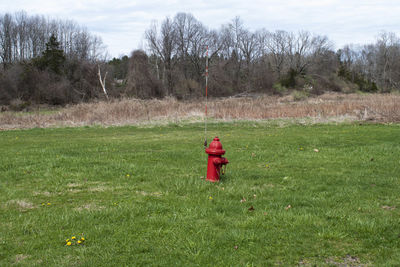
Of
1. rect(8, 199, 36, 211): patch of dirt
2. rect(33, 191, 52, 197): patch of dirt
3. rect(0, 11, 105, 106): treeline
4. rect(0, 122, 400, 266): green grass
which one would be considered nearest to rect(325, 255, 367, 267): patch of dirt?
rect(0, 122, 400, 266): green grass

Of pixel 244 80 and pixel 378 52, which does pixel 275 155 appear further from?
pixel 378 52

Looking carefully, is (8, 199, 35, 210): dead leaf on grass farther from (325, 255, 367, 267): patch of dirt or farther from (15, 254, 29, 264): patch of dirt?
(325, 255, 367, 267): patch of dirt

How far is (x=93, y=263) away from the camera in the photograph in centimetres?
384

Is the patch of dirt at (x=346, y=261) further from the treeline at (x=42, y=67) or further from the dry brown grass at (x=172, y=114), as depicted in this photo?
the treeline at (x=42, y=67)

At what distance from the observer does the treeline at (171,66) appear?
168 ft

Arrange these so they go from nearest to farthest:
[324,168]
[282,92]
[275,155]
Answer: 1. [324,168]
2. [275,155]
3. [282,92]

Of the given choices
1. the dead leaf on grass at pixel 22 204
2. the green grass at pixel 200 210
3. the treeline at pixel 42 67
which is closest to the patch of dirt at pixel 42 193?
the green grass at pixel 200 210

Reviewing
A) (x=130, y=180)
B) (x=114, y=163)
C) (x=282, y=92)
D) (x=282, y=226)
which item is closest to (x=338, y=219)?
(x=282, y=226)

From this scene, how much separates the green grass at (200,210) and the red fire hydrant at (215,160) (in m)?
0.26

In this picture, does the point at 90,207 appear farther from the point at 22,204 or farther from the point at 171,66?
the point at 171,66

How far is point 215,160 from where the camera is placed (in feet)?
22.6

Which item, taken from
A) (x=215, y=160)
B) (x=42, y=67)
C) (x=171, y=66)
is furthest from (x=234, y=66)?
(x=215, y=160)

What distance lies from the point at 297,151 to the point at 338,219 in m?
5.85

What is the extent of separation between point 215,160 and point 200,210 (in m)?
1.63
